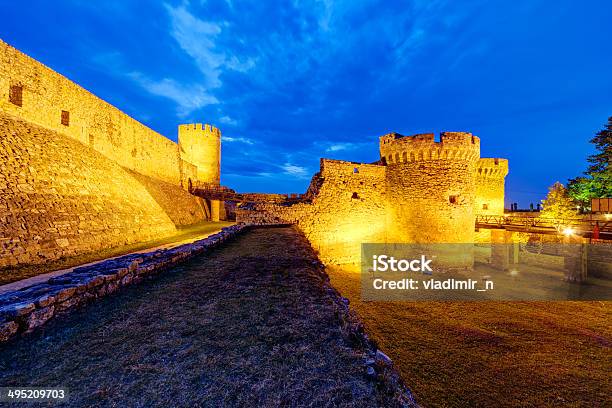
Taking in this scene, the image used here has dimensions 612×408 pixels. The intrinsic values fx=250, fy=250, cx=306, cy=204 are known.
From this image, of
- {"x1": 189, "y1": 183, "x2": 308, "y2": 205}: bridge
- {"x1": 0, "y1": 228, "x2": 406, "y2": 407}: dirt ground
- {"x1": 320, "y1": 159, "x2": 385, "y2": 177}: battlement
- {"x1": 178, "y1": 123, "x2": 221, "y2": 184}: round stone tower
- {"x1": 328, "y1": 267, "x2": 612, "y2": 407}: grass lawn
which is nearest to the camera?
{"x1": 0, "y1": 228, "x2": 406, "y2": 407}: dirt ground

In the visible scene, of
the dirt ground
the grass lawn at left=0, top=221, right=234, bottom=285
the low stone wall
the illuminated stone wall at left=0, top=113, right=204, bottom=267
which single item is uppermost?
the illuminated stone wall at left=0, top=113, right=204, bottom=267

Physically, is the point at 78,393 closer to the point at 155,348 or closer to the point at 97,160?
the point at 155,348

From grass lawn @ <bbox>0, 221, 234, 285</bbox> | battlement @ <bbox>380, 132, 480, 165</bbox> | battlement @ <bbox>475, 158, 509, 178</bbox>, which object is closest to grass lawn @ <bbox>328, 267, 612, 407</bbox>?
battlement @ <bbox>380, 132, 480, 165</bbox>

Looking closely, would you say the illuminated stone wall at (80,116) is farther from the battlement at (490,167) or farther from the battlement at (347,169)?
the battlement at (490,167)

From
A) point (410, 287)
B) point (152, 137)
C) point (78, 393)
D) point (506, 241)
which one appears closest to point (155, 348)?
point (78, 393)

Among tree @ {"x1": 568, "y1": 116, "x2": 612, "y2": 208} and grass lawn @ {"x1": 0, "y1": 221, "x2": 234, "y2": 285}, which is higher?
tree @ {"x1": 568, "y1": 116, "x2": 612, "y2": 208}

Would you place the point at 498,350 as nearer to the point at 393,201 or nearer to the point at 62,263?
the point at 393,201

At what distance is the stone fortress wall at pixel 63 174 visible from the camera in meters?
8.46

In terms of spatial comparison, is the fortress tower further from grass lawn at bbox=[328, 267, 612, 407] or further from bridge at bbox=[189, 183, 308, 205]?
grass lawn at bbox=[328, 267, 612, 407]

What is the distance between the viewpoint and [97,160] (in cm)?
1395

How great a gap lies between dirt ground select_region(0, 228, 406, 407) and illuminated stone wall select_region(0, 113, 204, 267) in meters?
7.15

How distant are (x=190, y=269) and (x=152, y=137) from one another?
1991 centimetres

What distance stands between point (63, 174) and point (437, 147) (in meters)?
19.0

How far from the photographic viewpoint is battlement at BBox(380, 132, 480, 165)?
14922 millimetres
